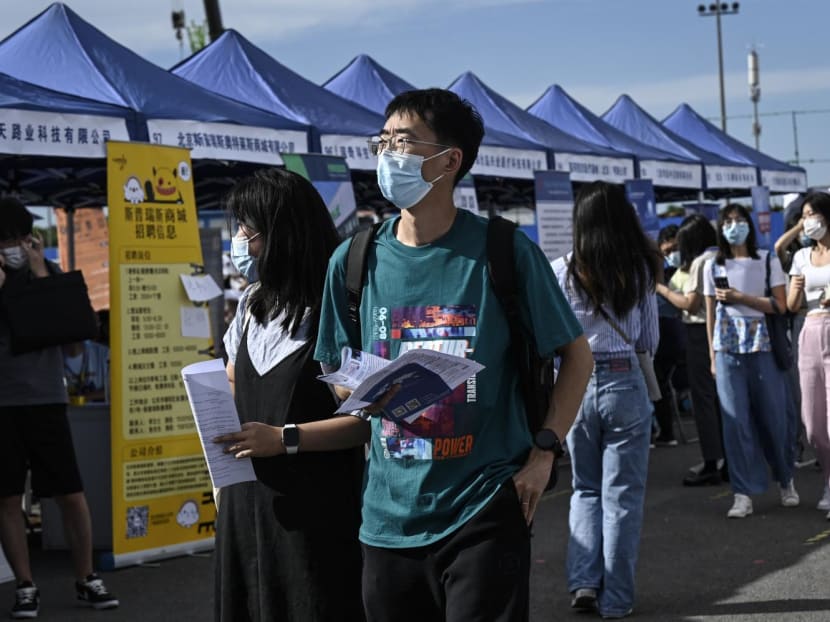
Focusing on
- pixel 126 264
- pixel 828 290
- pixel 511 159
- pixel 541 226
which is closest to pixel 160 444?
pixel 126 264

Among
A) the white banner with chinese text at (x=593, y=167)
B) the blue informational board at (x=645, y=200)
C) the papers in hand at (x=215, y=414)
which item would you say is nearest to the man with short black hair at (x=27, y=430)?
the papers in hand at (x=215, y=414)

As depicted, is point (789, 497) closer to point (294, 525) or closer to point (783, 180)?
point (294, 525)

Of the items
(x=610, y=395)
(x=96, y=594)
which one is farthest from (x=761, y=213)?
(x=96, y=594)

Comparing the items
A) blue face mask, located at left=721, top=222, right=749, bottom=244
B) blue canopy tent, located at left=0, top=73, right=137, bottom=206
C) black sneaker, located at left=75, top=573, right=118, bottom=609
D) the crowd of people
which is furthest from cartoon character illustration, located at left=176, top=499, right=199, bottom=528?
the crowd of people

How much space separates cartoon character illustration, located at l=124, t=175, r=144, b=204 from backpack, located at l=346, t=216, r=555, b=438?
4.86 meters

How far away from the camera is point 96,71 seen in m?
9.10

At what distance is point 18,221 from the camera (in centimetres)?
645

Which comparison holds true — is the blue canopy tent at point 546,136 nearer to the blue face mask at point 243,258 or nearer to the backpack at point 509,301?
the blue face mask at point 243,258

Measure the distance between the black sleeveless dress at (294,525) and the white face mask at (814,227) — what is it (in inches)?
207

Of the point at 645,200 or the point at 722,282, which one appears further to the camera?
the point at 645,200

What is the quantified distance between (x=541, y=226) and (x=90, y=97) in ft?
19.1

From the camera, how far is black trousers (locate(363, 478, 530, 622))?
9.46 ft

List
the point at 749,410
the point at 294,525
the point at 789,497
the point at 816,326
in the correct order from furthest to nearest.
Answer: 1. the point at 789,497
2. the point at 749,410
3. the point at 816,326
4. the point at 294,525

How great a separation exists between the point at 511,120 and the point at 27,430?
33.6 ft
